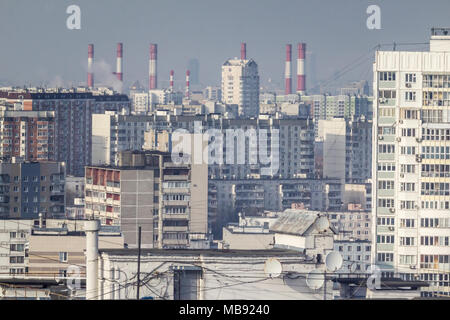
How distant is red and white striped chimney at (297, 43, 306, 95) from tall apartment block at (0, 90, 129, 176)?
39.1 feet

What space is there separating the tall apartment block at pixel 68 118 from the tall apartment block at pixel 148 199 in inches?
459

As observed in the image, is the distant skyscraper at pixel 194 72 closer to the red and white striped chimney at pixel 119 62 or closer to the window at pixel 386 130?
the red and white striped chimney at pixel 119 62

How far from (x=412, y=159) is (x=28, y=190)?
374 inches

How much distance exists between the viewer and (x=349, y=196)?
31.4 metres

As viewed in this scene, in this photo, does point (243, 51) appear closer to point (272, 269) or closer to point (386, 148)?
point (386, 148)

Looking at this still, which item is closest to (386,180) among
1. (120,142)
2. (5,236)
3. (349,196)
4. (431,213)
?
(431,213)

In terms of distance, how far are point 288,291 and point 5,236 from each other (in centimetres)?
1019

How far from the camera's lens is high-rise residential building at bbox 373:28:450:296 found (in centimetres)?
1534

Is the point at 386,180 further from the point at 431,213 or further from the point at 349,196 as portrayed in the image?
the point at 349,196

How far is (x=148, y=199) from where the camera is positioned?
20953mm

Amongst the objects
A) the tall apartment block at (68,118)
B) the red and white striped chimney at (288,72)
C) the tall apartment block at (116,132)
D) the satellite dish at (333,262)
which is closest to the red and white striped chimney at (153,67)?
the red and white striped chimney at (288,72)

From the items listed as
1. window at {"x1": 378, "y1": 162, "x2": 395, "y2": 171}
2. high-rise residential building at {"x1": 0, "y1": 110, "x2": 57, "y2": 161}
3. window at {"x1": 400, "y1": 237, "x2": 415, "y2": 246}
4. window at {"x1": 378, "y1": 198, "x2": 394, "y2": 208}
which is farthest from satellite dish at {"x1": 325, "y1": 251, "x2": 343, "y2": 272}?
high-rise residential building at {"x1": 0, "y1": 110, "x2": 57, "y2": 161}

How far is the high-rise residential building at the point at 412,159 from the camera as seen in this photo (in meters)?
15.3

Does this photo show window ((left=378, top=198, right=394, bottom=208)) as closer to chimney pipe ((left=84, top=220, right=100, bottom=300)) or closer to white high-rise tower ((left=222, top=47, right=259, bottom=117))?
chimney pipe ((left=84, top=220, right=100, bottom=300))
